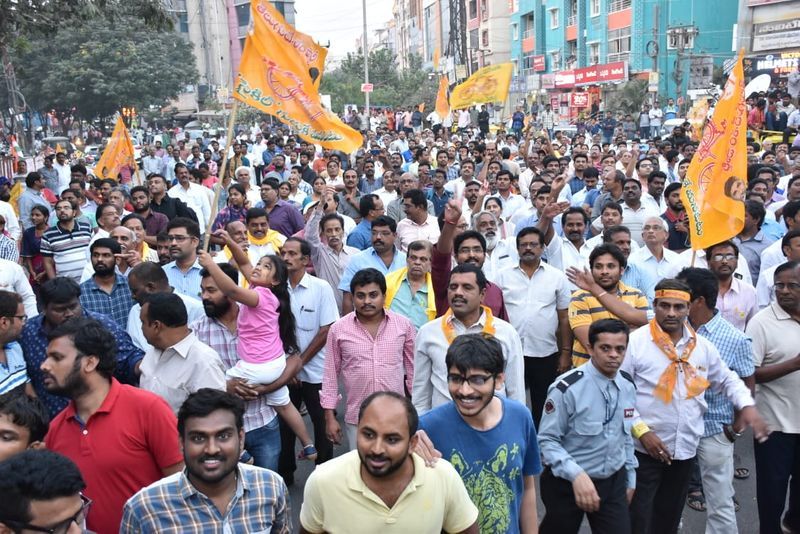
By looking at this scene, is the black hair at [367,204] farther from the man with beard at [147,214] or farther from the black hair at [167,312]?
the black hair at [167,312]

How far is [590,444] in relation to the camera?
394 cm

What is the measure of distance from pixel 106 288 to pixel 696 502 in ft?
13.8

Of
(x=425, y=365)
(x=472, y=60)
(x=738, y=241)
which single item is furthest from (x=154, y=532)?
(x=472, y=60)

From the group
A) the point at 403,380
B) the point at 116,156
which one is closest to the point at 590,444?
the point at 403,380

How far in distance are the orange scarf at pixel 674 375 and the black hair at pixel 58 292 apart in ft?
10.6

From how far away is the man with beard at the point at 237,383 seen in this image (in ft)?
15.7

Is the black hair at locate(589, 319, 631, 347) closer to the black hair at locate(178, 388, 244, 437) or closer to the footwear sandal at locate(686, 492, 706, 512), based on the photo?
the black hair at locate(178, 388, 244, 437)

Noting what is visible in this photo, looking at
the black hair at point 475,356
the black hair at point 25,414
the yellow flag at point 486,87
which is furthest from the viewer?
the yellow flag at point 486,87

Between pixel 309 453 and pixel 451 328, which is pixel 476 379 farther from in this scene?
pixel 309 453

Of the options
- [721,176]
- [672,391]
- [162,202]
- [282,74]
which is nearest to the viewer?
[672,391]

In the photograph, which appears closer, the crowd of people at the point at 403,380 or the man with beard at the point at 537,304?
the crowd of people at the point at 403,380

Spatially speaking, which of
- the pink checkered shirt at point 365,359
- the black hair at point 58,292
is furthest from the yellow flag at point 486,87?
the black hair at point 58,292

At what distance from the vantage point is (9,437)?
314cm

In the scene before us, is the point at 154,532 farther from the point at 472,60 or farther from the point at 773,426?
the point at 472,60
